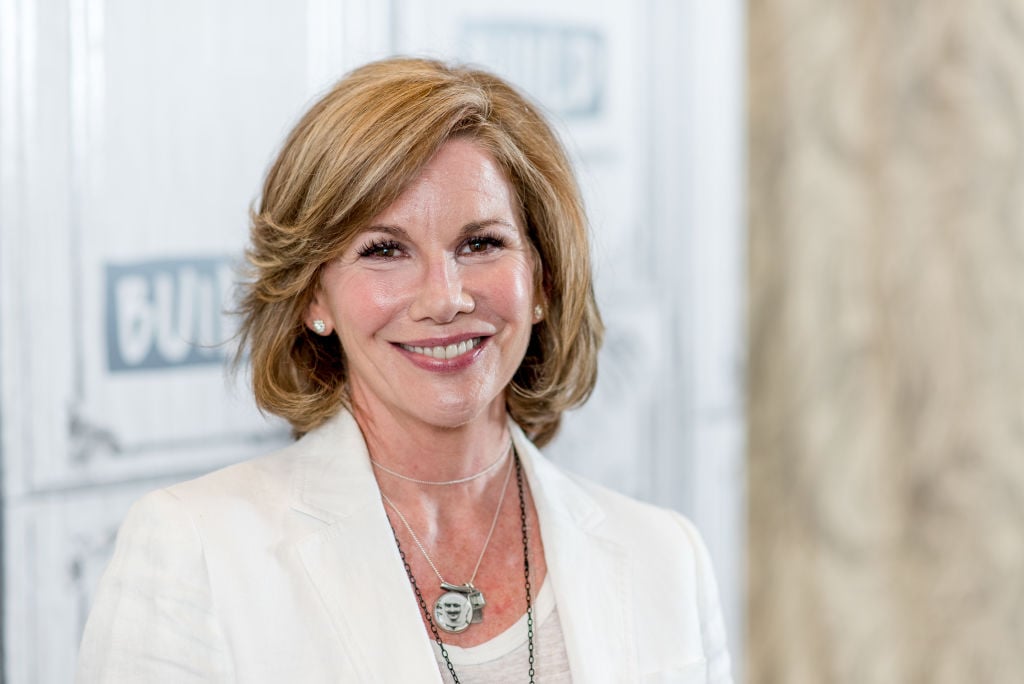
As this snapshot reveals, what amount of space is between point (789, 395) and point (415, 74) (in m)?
1.98

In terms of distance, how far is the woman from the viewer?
1.58 meters

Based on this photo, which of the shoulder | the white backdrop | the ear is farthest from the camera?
the white backdrop

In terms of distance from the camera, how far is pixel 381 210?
163 cm

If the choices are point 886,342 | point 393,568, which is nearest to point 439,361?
point 393,568

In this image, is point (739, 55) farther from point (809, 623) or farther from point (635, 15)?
point (809, 623)

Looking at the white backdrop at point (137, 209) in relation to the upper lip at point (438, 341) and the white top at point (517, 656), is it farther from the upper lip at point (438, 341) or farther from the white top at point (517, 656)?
the white top at point (517, 656)

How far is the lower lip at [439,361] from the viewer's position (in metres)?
1.67

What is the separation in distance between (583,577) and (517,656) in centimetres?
15

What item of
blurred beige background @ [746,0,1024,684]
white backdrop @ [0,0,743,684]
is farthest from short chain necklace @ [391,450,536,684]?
blurred beige background @ [746,0,1024,684]

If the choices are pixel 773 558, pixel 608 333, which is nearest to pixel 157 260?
pixel 608 333

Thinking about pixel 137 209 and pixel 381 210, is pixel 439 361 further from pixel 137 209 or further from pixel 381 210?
pixel 137 209

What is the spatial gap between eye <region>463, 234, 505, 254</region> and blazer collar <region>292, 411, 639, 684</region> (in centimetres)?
28

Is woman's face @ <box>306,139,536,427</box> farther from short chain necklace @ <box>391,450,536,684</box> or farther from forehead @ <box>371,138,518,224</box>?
short chain necklace @ <box>391,450,536,684</box>

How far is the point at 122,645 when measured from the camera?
151cm
